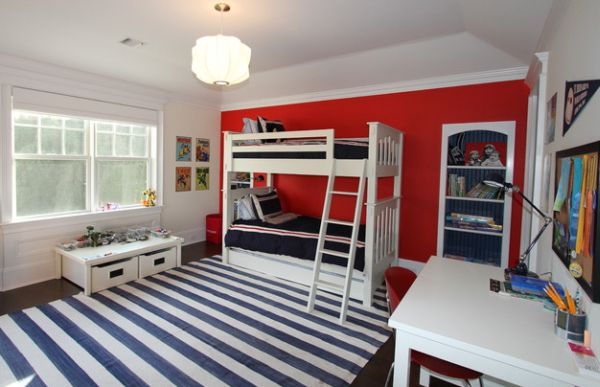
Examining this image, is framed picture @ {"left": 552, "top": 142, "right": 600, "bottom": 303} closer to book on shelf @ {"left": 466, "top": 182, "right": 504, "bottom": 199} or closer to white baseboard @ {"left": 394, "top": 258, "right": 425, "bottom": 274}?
book on shelf @ {"left": 466, "top": 182, "right": 504, "bottom": 199}

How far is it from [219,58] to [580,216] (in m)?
2.04

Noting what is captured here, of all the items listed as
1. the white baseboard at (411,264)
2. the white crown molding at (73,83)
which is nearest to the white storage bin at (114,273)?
the white crown molding at (73,83)

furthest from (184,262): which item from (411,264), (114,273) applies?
(411,264)

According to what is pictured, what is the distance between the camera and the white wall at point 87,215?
3.32 m

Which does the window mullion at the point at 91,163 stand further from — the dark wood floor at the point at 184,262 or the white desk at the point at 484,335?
the white desk at the point at 484,335

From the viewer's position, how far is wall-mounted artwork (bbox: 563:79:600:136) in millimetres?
Result: 1306

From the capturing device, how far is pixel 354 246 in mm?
2998

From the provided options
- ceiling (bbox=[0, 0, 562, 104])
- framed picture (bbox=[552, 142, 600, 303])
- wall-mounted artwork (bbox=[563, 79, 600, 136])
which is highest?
ceiling (bbox=[0, 0, 562, 104])

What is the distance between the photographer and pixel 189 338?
252 centimetres

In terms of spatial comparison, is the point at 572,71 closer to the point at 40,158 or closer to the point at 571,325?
the point at 571,325

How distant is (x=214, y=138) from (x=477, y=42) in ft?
13.1

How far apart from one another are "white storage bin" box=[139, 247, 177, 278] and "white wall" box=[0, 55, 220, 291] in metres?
0.84

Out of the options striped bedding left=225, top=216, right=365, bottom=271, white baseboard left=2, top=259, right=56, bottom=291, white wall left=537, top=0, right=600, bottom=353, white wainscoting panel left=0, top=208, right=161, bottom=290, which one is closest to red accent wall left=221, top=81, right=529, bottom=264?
striped bedding left=225, top=216, right=365, bottom=271

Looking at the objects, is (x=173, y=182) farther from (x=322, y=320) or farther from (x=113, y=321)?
(x=322, y=320)
